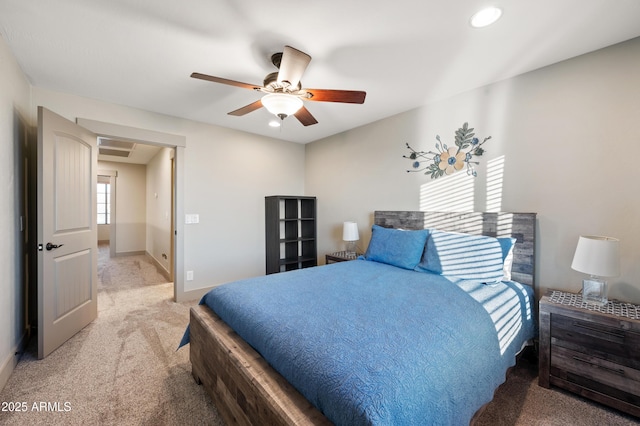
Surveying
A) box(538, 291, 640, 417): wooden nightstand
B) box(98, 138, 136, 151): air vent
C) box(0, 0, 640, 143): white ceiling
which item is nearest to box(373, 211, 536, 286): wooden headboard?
box(538, 291, 640, 417): wooden nightstand

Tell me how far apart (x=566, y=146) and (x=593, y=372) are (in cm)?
165

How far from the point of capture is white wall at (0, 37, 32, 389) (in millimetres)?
1902

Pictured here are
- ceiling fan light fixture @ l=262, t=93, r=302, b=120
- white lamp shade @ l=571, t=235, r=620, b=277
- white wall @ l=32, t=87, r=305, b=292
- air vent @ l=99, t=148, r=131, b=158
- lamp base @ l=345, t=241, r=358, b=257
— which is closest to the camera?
white lamp shade @ l=571, t=235, r=620, b=277

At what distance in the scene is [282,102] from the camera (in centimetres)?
195

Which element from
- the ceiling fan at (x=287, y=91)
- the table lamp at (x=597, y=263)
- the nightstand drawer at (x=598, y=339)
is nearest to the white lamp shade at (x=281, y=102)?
the ceiling fan at (x=287, y=91)

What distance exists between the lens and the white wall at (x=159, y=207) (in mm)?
4719

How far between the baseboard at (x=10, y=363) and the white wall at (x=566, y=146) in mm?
3796

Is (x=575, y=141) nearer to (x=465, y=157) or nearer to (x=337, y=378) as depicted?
(x=465, y=157)

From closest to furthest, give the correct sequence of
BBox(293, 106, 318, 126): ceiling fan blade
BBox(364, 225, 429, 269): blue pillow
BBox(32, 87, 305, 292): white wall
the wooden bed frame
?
the wooden bed frame < BBox(293, 106, 318, 126): ceiling fan blade < BBox(364, 225, 429, 269): blue pillow < BBox(32, 87, 305, 292): white wall

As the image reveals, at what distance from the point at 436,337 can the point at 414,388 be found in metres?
0.36

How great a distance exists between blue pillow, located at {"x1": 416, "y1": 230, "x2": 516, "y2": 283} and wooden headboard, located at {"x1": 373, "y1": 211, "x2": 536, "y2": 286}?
0.13 meters

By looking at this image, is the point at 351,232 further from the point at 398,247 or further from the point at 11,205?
the point at 11,205

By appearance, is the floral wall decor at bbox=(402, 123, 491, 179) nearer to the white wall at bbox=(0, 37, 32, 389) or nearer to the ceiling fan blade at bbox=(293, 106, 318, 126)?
the ceiling fan blade at bbox=(293, 106, 318, 126)

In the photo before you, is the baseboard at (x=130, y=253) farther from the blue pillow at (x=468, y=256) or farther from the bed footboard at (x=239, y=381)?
the blue pillow at (x=468, y=256)
